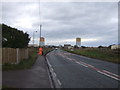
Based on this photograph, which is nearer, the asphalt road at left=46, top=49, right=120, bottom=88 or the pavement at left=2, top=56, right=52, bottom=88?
the pavement at left=2, top=56, right=52, bottom=88

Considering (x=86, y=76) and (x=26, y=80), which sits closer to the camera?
(x=26, y=80)

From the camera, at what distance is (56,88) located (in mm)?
9984

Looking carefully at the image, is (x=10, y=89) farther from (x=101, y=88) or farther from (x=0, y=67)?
(x=0, y=67)

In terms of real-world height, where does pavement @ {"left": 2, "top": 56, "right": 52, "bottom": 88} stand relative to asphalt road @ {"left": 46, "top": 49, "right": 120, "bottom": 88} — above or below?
above

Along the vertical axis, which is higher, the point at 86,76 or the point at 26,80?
the point at 26,80

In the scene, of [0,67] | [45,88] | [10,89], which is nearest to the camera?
[10,89]

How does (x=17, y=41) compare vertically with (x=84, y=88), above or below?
above

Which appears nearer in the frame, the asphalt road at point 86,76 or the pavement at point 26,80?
the pavement at point 26,80

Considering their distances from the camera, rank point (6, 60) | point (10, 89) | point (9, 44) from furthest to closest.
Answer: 1. point (9, 44)
2. point (6, 60)
3. point (10, 89)

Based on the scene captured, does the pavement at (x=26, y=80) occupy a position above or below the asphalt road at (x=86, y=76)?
above

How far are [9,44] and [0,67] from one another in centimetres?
1505

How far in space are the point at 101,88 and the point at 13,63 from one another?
12.8 m

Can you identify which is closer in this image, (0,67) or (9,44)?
(0,67)

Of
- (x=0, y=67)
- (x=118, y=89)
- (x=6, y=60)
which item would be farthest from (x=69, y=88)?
(x=6, y=60)
